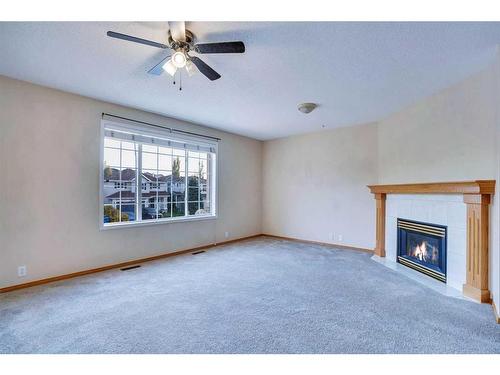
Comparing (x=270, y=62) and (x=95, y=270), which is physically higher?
(x=270, y=62)

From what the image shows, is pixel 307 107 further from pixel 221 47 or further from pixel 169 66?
pixel 169 66

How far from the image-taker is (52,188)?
3.31 meters

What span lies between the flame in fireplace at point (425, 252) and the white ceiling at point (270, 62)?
2110mm

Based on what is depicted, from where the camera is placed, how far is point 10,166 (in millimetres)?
3002

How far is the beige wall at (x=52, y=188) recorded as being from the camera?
3.00 meters

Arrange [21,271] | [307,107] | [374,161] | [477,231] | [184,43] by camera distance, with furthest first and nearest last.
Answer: [374,161] < [307,107] < [21,271] < [477,231] < [184,43]

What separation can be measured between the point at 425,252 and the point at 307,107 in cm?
271

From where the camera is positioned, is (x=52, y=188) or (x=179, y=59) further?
(x=52, y=188)

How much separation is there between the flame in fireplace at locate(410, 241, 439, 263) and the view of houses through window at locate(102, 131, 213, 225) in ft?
12.4

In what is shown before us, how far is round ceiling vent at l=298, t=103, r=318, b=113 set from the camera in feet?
12.7

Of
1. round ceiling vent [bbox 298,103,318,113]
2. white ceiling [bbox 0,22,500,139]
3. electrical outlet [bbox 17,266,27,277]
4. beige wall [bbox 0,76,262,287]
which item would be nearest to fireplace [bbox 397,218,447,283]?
white ceiling [bbox 0,22,500,139]

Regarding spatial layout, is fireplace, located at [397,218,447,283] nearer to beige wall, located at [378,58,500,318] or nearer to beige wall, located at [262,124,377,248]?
beige wall, located at [378,58,500,318]

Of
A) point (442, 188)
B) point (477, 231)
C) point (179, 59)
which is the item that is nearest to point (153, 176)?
point (179, 59)
